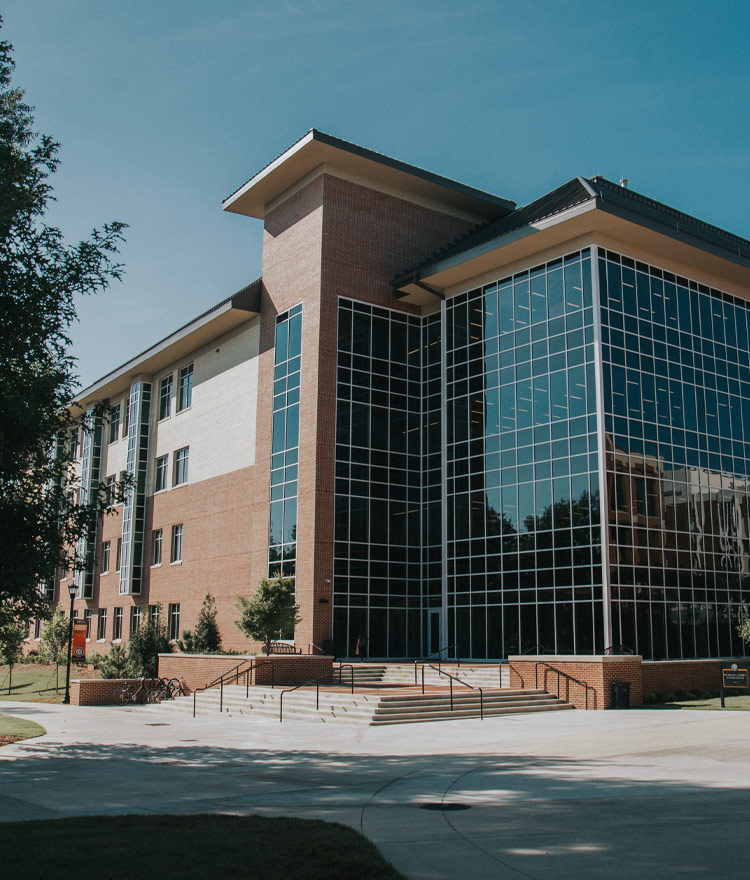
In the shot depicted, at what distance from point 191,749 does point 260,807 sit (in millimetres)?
7601

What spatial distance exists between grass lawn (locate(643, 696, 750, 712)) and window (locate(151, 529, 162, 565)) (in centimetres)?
3035

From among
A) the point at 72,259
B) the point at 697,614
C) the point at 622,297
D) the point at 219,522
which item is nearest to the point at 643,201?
the point at 622,297

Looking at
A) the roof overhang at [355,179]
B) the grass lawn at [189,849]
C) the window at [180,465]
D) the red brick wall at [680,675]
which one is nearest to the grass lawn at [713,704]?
the red brick wall at [680,675]

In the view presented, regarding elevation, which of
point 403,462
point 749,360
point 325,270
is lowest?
point 403,462

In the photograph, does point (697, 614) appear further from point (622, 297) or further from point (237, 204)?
point (237, 204)

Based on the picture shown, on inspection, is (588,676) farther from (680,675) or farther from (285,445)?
(285,445)

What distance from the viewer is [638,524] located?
31.6 m

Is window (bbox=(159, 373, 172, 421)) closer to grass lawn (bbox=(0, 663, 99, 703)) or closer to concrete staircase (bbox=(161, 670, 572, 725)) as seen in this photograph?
grass lawn (bbox=(0, 663, 99, 703))

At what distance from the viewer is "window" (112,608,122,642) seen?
51.8m

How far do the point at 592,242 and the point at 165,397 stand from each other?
2759 centimetres

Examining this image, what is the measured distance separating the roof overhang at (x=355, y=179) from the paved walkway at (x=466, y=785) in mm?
25223

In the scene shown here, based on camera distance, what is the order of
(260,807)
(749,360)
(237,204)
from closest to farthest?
(260,807) → (749,360) → (237,204)

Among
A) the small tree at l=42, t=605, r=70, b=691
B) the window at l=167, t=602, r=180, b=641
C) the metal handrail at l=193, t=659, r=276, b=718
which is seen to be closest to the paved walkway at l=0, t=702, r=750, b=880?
the metal handrail at l=193, t=659, r=276, b=718

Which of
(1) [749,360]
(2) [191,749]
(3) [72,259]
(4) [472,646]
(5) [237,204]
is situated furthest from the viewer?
(5) [237,204]
